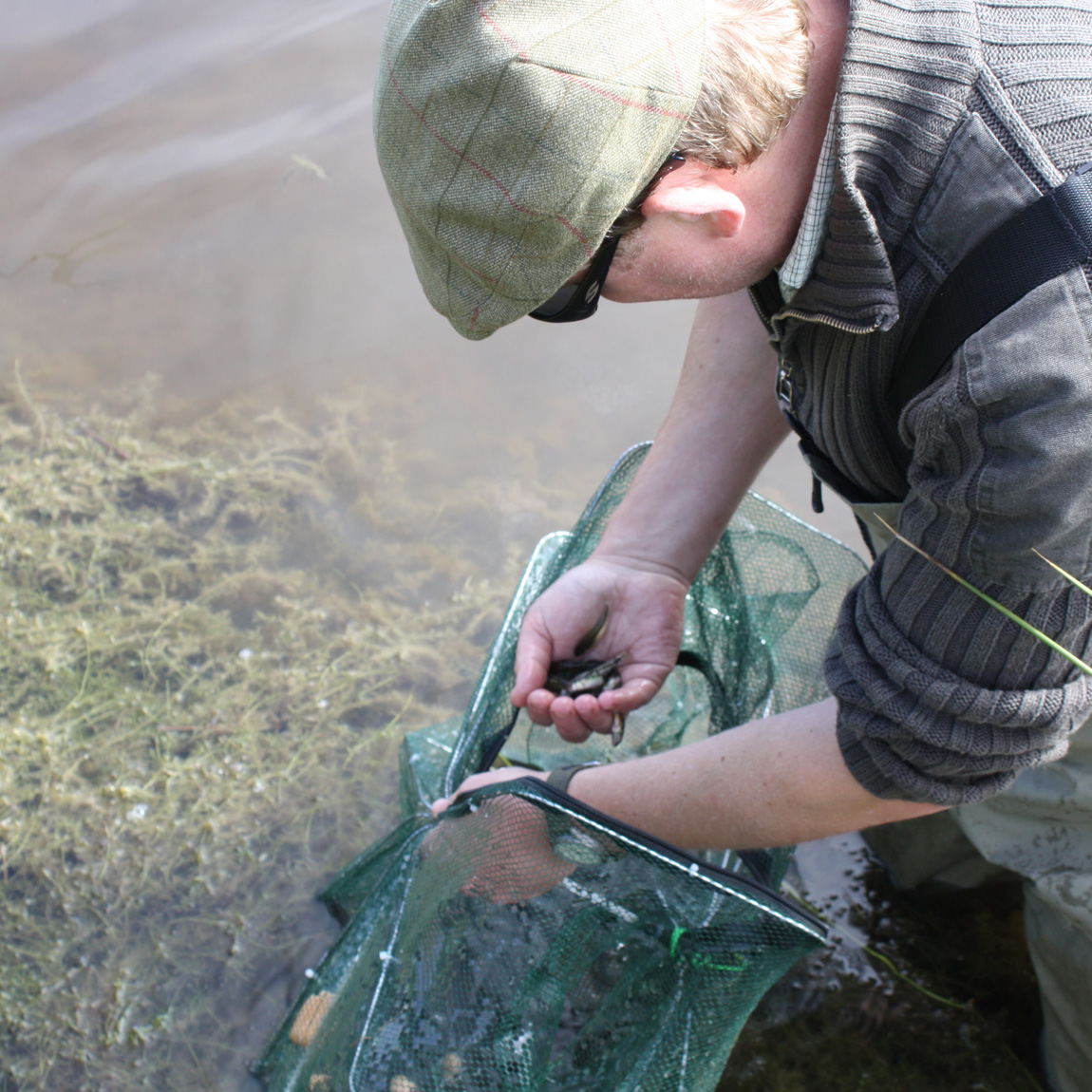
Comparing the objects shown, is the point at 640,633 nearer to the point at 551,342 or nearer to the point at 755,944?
the point at 755,944

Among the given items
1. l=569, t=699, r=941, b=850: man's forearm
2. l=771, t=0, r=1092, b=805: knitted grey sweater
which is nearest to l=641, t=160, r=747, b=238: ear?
l=771, t=0, r=1092, b=805: knitted grey sweater

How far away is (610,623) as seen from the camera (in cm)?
241

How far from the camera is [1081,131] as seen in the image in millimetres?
1248

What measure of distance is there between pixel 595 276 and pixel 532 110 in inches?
11.9

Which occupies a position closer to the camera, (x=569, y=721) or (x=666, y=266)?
(x=666, y=266)

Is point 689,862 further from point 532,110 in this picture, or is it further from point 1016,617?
point 532,110

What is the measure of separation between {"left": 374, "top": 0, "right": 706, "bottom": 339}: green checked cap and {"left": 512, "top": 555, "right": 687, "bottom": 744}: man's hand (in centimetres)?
113

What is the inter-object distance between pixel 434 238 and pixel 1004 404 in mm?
844

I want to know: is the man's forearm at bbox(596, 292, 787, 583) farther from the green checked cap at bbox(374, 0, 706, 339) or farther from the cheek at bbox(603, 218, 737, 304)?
the green checked cap at bbox(374, 0, 706, 339)

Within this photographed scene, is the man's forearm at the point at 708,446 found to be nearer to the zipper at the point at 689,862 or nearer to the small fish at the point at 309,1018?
the zipper at the point at 689,862

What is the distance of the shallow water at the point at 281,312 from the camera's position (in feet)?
13.4

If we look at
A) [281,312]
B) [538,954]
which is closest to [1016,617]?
[538,954]

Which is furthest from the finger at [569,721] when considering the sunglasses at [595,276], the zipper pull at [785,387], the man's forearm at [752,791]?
the sunglasses at [595,276]

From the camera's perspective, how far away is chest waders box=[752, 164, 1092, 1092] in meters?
1.22
